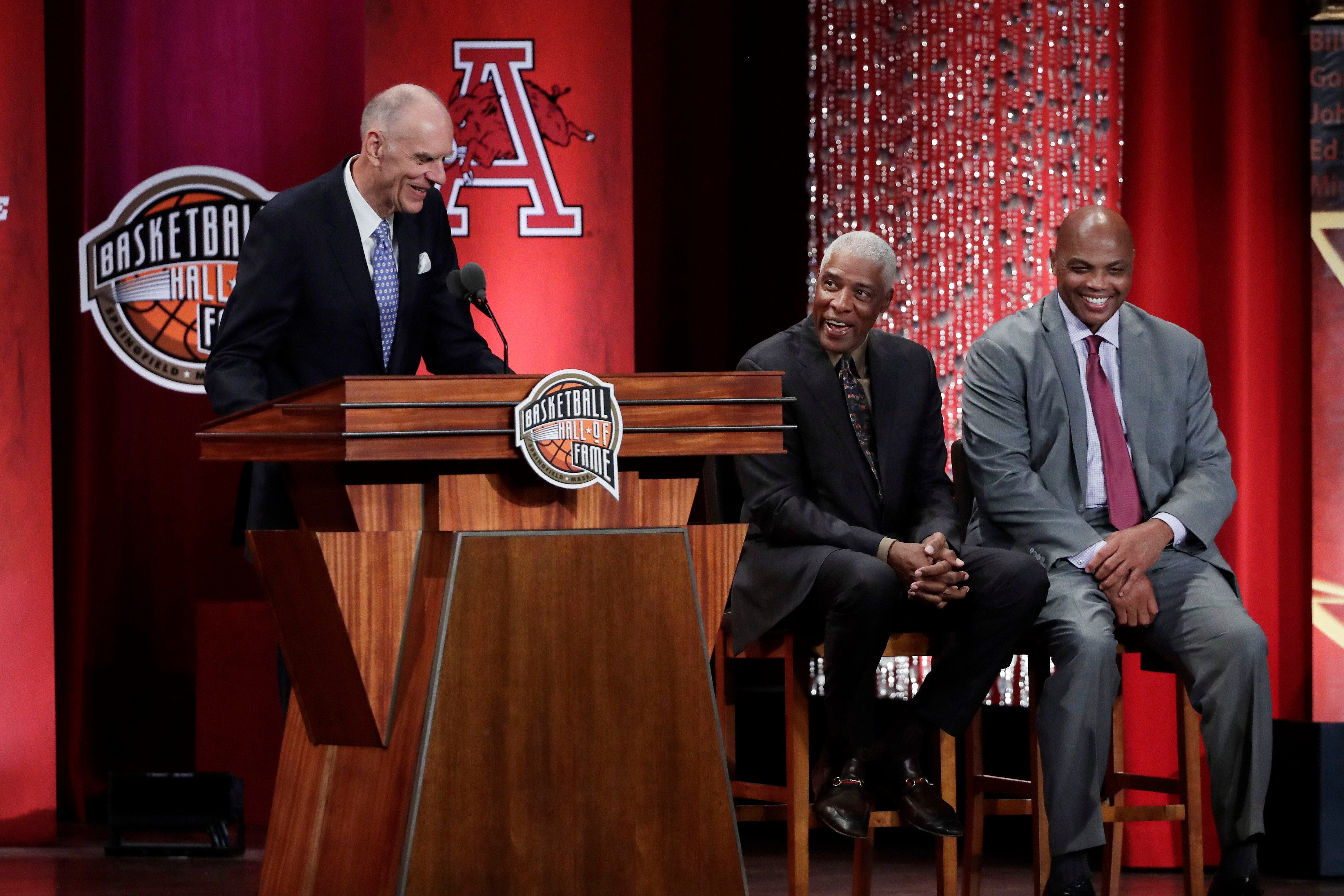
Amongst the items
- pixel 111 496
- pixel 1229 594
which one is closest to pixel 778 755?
pixel 1229 594

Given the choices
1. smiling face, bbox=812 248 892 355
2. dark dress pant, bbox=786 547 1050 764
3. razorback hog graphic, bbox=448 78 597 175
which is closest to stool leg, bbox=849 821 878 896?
dark dress pant, bbox=786 547 1050 764

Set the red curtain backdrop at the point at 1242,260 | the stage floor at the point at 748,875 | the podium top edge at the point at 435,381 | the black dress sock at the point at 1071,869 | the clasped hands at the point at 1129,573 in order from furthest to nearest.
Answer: the red curtain backdrop at the point at 1242,260 < the stage floor at the point at 748,875 < the clasped hands at the point at 1129,573 < the black dress sock at the point at 1071,869 < the podium top edge at the point at 435,381

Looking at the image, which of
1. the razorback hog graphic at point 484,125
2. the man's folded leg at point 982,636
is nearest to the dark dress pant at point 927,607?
the man's folded leg at point 982,636

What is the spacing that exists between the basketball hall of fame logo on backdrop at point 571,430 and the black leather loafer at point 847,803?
2.92 ft

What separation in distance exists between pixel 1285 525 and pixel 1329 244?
0.68m

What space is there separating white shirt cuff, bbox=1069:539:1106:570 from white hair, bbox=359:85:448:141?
4.61 feet

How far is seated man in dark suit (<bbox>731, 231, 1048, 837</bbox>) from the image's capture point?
274 centimetres

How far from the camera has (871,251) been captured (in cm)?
301

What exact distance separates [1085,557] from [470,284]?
4.21 feet

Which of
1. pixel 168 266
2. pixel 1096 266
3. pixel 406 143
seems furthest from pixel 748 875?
pixel 168 266

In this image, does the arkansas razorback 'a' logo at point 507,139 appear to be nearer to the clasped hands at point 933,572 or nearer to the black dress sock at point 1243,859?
the clasped hands at point 933,572

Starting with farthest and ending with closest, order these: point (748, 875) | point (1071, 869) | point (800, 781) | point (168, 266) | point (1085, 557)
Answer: point (168, 266)
point (748, 875)
point (1085, 557)
point (800, 781)
point (1071, 869)

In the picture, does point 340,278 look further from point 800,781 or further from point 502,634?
point 800,781

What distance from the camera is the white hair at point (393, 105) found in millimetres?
2570
